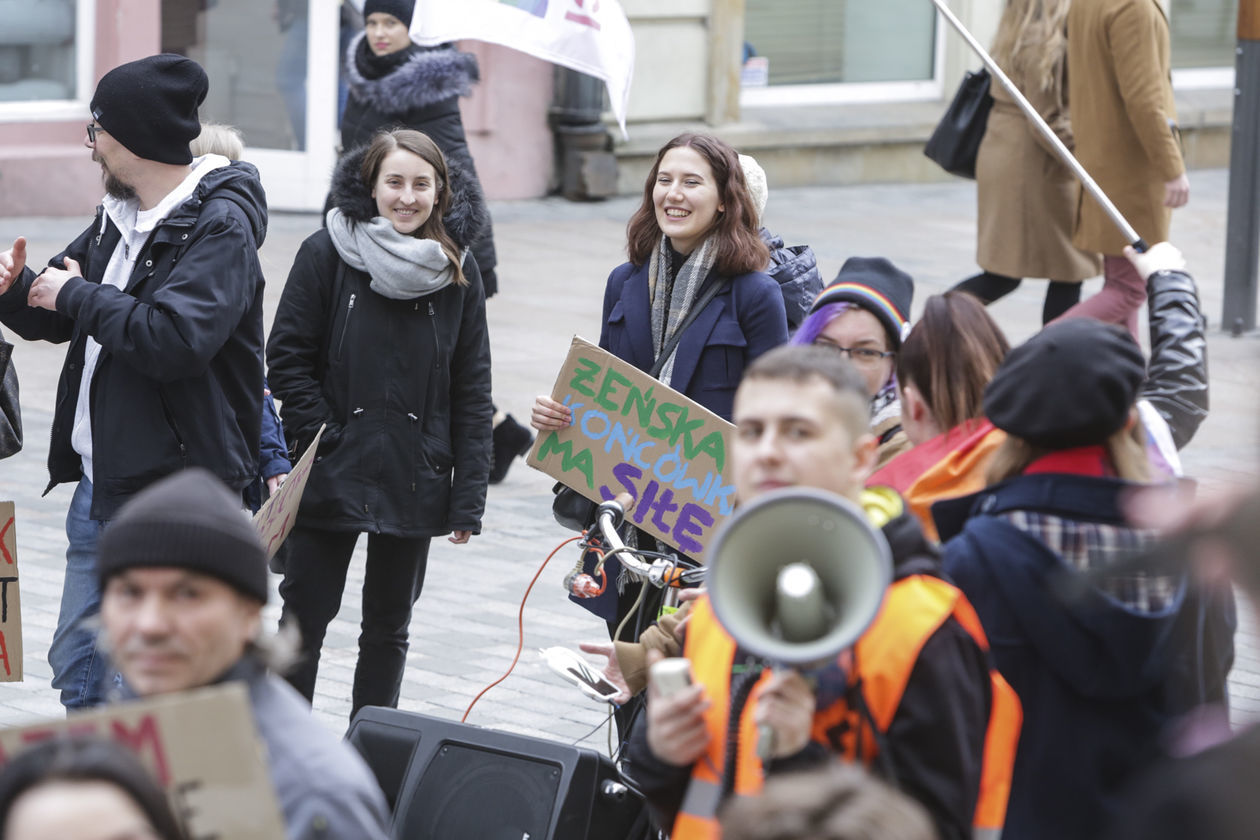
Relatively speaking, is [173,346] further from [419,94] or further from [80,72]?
[80,72]

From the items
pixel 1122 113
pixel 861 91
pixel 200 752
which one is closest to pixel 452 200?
pixel 200 752

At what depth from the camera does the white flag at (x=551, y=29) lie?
6066 millimetres

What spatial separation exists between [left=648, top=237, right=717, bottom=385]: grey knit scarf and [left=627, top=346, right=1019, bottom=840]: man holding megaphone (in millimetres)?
2121

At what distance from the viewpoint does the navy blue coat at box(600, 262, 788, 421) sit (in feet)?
15.9

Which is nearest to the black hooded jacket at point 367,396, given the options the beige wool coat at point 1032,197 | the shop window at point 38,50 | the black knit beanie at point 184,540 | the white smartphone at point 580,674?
the white smartphone at point 580,674

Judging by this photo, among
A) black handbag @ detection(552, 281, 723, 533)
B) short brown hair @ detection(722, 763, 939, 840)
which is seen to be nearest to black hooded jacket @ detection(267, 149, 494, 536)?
black handbag @ detection(552, 281, 723, 533)

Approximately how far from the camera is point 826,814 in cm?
203

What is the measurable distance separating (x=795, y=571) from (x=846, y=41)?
15.3 meters

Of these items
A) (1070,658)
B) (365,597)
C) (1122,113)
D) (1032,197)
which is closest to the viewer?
(1070,658)

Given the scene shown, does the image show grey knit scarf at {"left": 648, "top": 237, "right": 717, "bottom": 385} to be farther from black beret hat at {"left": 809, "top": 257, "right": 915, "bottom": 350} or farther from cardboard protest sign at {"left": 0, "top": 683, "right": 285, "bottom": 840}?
cardboard protest sign at {"left": 0, "top": 683, "right": 285, "bottom": 840}

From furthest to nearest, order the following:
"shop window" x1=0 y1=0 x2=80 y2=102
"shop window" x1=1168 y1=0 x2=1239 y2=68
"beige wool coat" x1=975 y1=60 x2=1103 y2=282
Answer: "shop window" x1=1168 y1=0 x2=1239 y2=68, "shop window" x1=0 y1=0 x2=80 y2=102, "beige wool coat" x1=975 y1=60 x2=1103 y2=282

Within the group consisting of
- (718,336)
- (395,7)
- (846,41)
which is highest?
(846,41)

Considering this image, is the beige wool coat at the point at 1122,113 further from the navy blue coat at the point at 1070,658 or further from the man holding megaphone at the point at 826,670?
the man holding megaphone at the point at 826,670

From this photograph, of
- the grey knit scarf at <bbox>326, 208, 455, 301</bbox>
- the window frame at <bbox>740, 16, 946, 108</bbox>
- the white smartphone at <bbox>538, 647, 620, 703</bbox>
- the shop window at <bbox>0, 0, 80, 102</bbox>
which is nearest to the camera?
the white smartphone at <bbox>538, 647, 620, 703</bbox>
